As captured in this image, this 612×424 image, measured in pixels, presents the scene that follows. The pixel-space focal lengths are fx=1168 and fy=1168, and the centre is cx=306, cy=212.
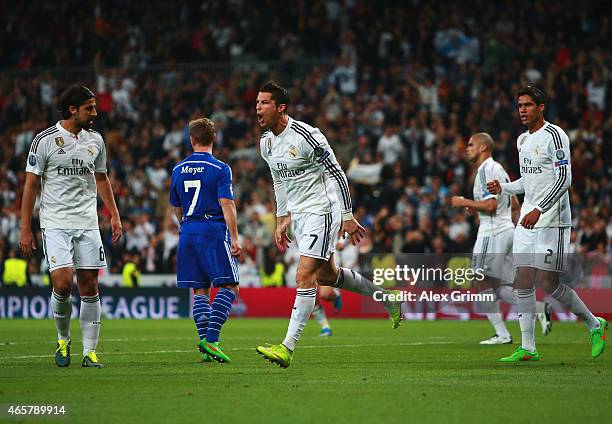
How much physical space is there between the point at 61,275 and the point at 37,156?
1134 mm

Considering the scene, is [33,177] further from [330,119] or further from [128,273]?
[330,119]

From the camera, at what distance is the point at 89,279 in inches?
434

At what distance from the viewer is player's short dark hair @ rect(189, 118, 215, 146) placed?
11633mm

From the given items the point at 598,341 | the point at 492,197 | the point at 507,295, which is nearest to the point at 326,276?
the point at 598,341

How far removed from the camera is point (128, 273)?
2592 cm

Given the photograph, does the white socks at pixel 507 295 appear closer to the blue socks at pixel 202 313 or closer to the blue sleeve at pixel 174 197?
the blue socks at pixel 202 313

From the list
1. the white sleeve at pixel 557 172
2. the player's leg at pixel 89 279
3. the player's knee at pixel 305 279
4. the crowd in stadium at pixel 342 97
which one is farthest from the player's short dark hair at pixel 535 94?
the crowd in stadium at pixel 342 97

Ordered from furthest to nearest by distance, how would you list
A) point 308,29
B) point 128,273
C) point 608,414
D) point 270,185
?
point 308,29
point 270,185
point 128,273
point 608,414

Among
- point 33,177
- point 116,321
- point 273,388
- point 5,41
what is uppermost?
point 5,41

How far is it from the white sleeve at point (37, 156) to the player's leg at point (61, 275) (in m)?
0.59

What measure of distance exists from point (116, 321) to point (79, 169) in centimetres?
1178

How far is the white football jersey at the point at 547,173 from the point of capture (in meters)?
11.6

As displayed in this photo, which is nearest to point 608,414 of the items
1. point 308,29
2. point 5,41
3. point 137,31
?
point 308,29

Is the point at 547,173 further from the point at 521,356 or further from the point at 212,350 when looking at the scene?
the point at 212,350
